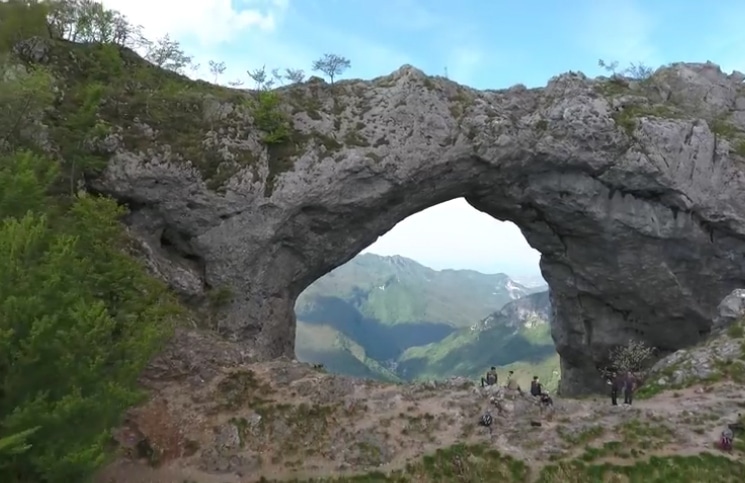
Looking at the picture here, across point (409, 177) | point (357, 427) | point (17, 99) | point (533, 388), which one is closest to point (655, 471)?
point (533, 388)

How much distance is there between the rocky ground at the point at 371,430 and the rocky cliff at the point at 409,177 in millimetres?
9800

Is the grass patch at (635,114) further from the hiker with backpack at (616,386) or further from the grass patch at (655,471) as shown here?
the grass patch at (655,471)

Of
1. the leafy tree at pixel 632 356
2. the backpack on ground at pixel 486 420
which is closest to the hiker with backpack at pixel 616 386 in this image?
the backpack on ground at pixel 486 420

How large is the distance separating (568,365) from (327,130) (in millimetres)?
40737

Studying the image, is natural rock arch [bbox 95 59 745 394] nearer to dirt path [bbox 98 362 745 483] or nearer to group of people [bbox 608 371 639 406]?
dirt path [bbox 98 362 745 483]

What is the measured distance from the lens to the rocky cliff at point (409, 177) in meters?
36.9

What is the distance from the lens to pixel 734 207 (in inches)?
1779

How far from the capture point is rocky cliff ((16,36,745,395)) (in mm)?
36906

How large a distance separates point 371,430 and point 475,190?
26.6 m

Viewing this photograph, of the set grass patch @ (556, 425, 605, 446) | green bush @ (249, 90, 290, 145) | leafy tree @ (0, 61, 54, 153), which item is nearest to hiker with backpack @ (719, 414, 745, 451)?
grass patch @ (556, 425, 605, 446)

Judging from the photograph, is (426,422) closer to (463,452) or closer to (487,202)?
(463,452)

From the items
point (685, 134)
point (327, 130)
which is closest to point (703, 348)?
point (685, 134)

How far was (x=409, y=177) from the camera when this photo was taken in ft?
135

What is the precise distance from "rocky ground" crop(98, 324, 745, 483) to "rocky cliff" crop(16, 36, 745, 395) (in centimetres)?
980
